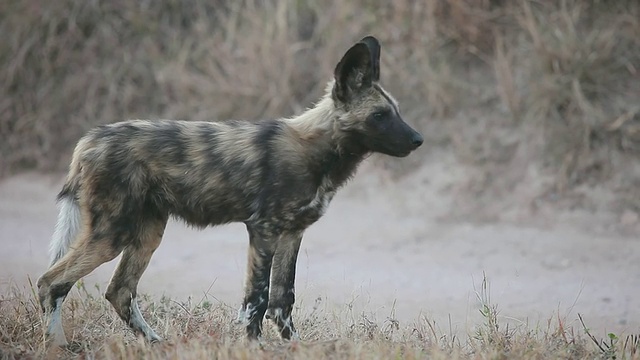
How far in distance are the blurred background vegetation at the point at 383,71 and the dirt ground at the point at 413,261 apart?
454mm

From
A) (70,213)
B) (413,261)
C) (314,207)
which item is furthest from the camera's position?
(413,261)

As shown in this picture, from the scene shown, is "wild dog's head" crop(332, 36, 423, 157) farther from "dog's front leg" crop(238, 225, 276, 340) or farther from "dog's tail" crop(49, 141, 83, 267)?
"dog's tail" crop(49, 141, 83, 267)

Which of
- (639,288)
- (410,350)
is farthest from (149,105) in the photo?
(410,350)

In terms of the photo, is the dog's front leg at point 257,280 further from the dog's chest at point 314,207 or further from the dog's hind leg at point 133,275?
the dog's hind leg at point 133,275

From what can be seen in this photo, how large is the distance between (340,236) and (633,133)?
2.60 meters

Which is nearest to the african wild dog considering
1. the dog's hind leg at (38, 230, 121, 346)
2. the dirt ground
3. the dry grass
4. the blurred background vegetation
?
the dog's hind leg at (38, 230, 121, 346)

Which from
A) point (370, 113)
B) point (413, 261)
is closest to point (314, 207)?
point (370, 113)

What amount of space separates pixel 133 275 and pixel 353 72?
1529 millimetres

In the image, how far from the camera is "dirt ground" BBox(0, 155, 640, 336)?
6121 millimetres

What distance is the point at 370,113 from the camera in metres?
4.99

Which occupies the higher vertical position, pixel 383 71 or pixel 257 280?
pixel 383 71

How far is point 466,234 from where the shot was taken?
778cm

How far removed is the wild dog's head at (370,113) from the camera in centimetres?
498

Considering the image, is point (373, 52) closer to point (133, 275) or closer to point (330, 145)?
point (330, 145)
